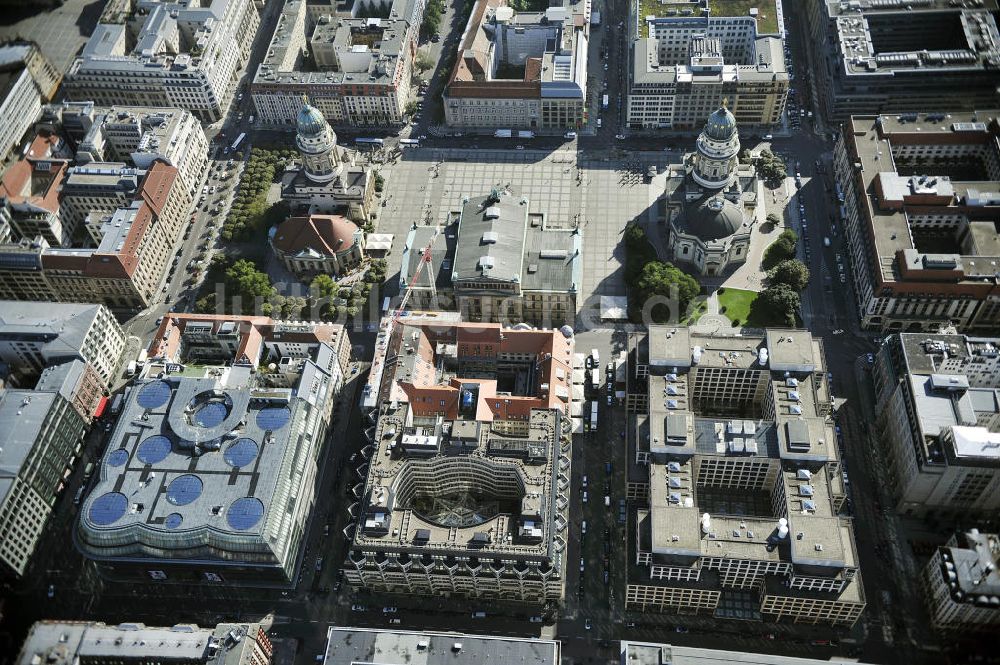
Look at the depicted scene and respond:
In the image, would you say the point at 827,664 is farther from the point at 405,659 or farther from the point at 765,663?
the point at 405,659

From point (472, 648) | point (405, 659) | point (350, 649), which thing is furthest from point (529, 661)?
point (350, 649)

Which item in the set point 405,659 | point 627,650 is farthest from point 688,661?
point 405,659

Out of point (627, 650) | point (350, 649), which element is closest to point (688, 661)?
point (627, 650)

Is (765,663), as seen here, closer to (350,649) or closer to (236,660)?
(350,649)

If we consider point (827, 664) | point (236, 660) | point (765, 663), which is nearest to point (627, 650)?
point (765, 663)

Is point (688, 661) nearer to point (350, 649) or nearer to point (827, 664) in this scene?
point (827, 664)
